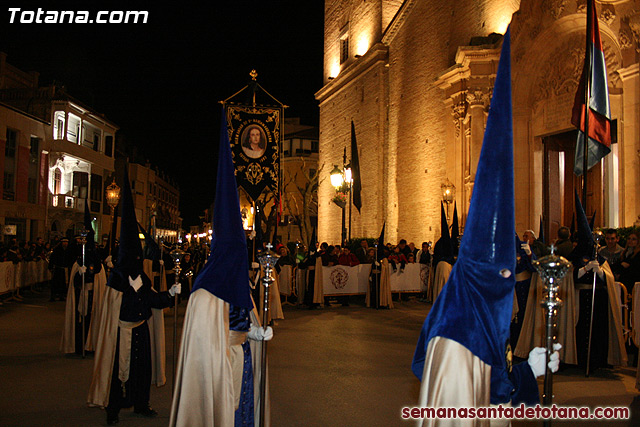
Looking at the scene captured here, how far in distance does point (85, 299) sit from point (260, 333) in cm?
603

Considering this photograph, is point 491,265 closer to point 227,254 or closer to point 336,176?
point 227,254

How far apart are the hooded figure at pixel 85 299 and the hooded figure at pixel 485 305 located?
7236 millimetres

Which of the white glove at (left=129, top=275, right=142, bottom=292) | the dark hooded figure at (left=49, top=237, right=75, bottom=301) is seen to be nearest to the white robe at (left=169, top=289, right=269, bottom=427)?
the white glove at (left=129, top=275, right=142, bottom=292)

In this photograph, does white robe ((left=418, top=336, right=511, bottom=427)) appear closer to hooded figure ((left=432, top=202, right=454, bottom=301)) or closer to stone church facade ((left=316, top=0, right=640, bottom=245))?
hooded figure ((left=432, top=202, right=454, bottom=301))

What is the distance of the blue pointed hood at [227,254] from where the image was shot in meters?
4.11

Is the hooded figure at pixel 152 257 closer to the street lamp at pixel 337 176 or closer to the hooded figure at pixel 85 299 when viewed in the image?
the hooded figure at pixel 85 299

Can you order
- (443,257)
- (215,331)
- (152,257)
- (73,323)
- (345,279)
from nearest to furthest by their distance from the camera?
(215,331) → (73,323) → (152,257) → (443,257) → (345,279)

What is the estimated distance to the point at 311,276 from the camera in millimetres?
15734

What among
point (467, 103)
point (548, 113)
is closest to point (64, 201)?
point (467, 103)

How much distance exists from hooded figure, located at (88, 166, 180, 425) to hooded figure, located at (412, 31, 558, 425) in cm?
348

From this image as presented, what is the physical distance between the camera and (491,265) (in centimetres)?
281

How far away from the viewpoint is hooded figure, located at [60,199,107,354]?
29.2ft

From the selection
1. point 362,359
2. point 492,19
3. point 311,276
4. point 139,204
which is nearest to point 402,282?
point 311,276

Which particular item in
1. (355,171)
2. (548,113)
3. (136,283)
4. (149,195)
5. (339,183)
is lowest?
(136,283)
